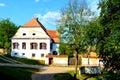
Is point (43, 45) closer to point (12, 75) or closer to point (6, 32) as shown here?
point (6, 32)

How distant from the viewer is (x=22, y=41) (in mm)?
88375

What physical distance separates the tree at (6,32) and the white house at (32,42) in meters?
14.0

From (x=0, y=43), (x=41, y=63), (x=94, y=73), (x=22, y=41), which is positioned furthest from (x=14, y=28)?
(x=94, y=73)

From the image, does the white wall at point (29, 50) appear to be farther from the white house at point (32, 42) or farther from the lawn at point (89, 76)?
the lawn at point (89, 76)

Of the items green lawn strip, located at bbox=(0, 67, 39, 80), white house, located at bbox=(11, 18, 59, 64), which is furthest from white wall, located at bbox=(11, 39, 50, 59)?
green lawn strip, located at bbox=(0, 67, 39, 80)

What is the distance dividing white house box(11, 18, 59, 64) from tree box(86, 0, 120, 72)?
50.2m

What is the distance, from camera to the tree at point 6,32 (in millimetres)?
103694

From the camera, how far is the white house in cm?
8738

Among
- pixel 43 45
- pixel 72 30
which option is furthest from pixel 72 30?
pixel 43 45

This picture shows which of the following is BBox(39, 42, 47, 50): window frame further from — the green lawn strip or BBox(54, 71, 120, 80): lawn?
the green lawn strip

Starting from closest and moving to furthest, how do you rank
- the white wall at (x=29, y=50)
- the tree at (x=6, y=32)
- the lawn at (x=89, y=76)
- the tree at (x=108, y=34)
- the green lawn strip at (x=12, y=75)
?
the tree at (x=108, y=34), the green lawn strip at (x=12, y=75), the lawn at (x=89, y=76), the white wall at (x=29, y=50), the tree at (x=6, y=32)

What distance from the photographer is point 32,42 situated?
3467 inches

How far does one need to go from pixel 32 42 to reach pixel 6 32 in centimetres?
2352

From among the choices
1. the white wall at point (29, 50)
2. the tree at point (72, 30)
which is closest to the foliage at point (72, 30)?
the tree at point (72, 30)
